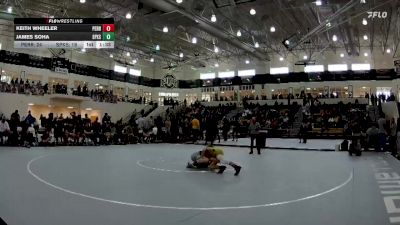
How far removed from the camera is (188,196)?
5355 mm

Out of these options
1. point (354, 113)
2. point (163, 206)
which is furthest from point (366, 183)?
point (354, 113)

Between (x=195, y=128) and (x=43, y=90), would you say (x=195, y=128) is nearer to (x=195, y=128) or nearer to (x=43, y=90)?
(x=195, y=128)

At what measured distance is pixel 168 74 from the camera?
49.0m

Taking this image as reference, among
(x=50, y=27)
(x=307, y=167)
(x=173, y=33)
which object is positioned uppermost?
(x=173, y=33)

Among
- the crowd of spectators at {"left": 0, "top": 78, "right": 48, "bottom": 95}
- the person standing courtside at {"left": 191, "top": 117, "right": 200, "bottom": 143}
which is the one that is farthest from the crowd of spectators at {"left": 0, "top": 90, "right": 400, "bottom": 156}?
the crowd of spectators at {"left": 0, "top": 78, "right": 48, "bottom": 95}

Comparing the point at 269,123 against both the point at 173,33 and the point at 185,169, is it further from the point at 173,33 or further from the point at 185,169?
the point at 185,169

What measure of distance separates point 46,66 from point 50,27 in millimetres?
27204

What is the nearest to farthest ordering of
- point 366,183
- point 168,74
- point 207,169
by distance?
point 366,183, point 207,169, point 168,74
